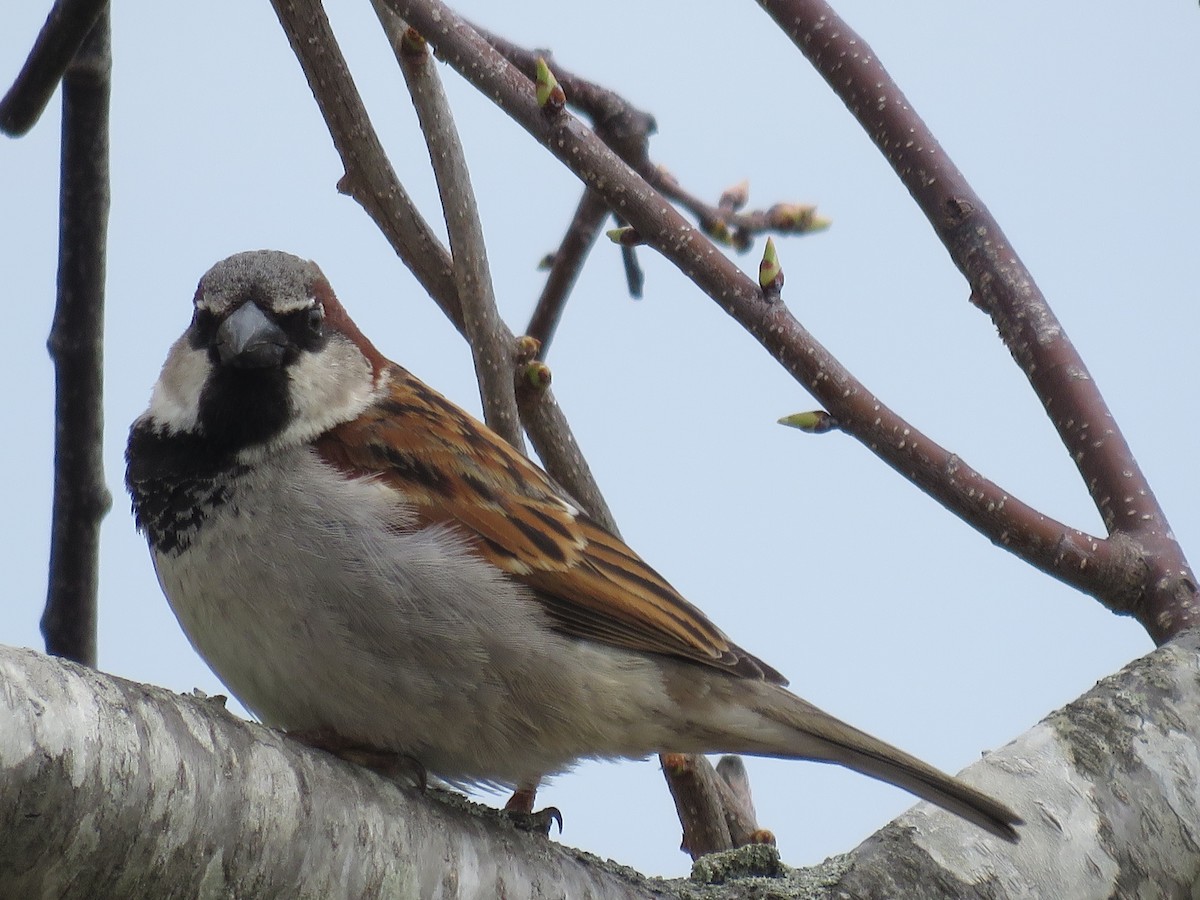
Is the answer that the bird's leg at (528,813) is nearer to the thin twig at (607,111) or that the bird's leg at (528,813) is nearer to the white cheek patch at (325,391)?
the white cheek patch at (325,391)

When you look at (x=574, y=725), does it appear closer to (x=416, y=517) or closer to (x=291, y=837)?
(x=416, y=517)

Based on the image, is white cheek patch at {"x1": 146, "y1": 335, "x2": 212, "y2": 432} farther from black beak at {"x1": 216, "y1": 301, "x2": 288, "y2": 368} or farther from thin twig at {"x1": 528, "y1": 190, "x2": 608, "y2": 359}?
thin twig at {"x1": 528, "y1": 190, "x2": 608, "y2": 359}

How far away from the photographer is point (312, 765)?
147 cm

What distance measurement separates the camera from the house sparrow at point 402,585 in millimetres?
2029

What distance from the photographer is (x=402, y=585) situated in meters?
2.06

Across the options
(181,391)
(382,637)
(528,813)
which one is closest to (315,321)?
(181,391)

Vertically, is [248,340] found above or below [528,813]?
above

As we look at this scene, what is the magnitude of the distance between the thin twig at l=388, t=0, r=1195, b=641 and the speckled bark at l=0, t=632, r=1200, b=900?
20 cm

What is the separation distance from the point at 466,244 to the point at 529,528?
49 centimetres

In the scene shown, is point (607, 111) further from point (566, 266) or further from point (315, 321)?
point (315, 321)

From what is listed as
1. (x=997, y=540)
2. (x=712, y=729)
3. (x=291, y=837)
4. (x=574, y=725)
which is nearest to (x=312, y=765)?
(x=291, y=837)

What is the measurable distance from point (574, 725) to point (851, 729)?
0.47 metres

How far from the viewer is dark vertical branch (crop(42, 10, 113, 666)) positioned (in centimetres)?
264

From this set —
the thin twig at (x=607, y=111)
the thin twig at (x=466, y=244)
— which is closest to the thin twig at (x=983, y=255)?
the thin twig at (x=607, y=111)
